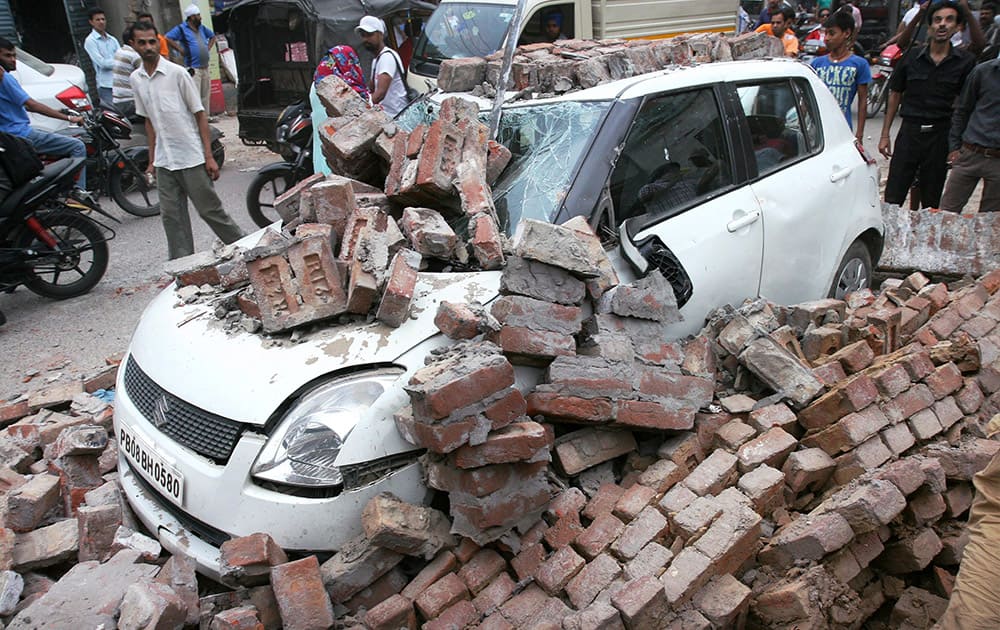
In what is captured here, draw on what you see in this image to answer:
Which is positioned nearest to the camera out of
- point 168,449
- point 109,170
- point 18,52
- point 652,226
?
point 168,449

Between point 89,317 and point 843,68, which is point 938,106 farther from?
point 89,317

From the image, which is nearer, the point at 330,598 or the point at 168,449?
the point at 330,598

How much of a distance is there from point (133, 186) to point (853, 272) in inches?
327

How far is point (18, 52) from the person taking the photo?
9.81m

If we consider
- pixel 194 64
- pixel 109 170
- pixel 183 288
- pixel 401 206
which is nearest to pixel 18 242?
pixel 109 170

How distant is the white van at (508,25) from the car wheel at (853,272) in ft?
16.2

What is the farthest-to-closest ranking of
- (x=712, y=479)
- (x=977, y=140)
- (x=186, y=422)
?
(x=977, y=140)
(x=712, y=479)
(x=186, y=422)

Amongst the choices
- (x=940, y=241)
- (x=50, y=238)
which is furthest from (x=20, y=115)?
(x=940, y=241)

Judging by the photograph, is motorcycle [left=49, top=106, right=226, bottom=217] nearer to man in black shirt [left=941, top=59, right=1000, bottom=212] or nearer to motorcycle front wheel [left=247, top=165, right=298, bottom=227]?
motorcycle front wheel [left=247, top=165, right=298, bottom=227]

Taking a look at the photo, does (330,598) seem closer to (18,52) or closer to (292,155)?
(292,155)

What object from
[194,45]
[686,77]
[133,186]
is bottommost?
[133,186]

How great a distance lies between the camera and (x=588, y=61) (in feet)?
13.0

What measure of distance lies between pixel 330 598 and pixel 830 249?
3.39 metres

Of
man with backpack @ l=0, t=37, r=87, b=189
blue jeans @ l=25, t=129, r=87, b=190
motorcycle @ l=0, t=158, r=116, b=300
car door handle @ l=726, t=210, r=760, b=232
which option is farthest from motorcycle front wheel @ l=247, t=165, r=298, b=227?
car door handle @ l=726, t=210, r=760, b=232
